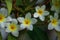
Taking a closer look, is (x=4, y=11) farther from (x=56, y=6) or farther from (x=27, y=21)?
(x=56, y=6)

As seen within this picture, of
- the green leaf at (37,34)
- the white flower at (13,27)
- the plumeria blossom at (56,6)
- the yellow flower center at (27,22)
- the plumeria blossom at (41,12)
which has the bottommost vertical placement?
the green leaf at (37,34)

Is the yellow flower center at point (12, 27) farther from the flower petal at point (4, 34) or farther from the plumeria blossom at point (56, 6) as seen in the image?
the plumeria blossom at point (56, 6)

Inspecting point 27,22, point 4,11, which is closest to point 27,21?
point 27,22

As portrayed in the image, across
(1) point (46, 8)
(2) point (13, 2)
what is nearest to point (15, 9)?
(2) point (13, 2)


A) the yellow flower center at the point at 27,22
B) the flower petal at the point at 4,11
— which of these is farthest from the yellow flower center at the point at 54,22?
the flower petal at the point at 4,11

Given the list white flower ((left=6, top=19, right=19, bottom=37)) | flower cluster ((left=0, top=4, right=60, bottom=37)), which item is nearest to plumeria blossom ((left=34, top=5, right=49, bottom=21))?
flower cluster ((left=0, top=4, right=60, bottom=37))

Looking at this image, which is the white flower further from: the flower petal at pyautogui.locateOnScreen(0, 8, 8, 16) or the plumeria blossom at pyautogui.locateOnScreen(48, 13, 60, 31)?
the plumeria blossom at pyautogui.locateOnScreen(48, 13, 60, 31)

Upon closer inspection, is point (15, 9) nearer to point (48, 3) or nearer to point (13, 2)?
point (13, 2)
